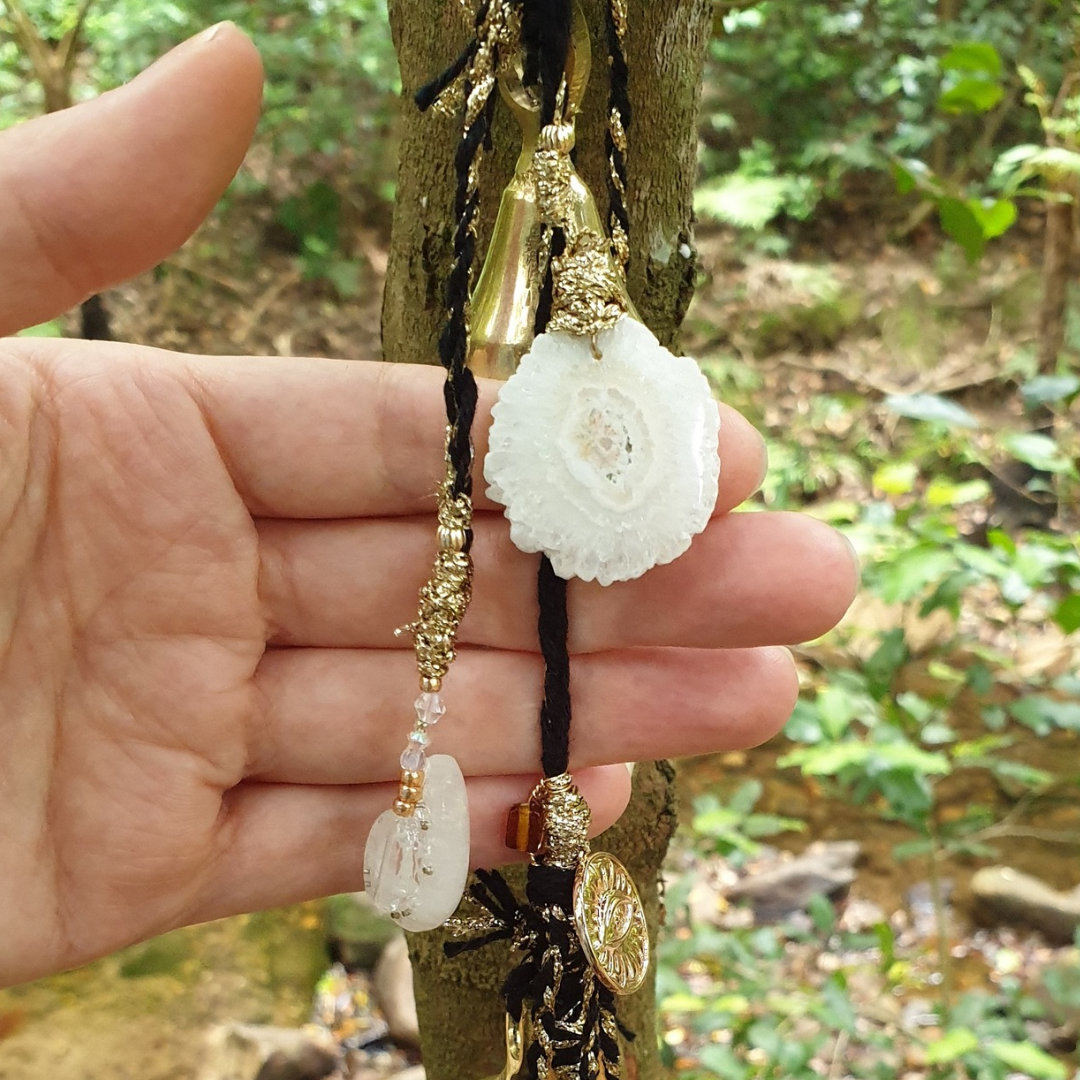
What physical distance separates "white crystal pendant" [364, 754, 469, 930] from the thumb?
1.71 ft

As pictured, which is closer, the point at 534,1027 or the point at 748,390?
the point at 534,1027

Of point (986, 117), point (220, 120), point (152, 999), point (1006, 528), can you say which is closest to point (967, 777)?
point (1006, 528)

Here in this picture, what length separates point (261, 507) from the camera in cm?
86

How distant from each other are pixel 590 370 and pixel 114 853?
0.60 m

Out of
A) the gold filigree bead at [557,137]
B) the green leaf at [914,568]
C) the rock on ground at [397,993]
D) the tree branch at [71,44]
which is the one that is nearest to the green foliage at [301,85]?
the tree branch at [71,44]

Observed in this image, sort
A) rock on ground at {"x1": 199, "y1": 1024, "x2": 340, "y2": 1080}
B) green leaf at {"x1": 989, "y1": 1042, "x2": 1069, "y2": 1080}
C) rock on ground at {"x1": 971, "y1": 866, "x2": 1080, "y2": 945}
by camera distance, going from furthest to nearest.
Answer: rock on ground at {"x1": 971, "y1": 866, "x2": 1080, "y2": 945} < rock on ground at {"x1": 199, "y1": 1024, "x2": 340, "y2": 1080} < green leaf at {"x1": 989, "y1": 1042, "x2": 1069, "y2": 1080}

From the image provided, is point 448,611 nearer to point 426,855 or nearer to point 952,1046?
point 426,855

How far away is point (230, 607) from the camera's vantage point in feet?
2.79

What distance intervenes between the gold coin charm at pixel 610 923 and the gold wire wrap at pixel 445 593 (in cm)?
21

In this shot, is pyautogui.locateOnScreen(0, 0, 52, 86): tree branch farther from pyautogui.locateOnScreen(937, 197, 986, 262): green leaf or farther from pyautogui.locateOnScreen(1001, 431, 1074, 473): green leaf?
pyautogui.locateOnScreen(1001, 431, 1074, 473): green leaf

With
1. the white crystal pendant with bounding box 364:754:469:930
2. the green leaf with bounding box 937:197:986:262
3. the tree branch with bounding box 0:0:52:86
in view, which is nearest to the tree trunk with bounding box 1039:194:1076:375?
the green leaf with bounding box 937:197:986:262

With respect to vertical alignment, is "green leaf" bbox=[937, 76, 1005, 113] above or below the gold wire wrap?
above

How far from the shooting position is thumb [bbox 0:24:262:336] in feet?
2.50

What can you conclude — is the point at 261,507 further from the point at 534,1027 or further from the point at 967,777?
the point at 967,777
